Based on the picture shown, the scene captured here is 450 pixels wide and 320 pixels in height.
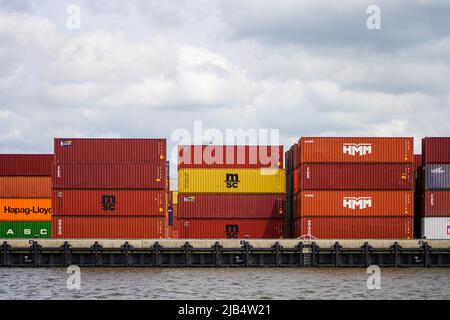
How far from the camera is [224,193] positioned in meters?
68.2

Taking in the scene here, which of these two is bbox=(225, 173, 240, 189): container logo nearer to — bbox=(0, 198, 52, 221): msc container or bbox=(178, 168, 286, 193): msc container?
bbox=(178, 168, 286, 193): msc container

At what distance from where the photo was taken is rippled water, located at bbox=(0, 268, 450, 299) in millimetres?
45594

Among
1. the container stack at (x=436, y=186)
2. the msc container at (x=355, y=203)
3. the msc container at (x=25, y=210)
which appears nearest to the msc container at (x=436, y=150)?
the container stack at (x=436, y=186)

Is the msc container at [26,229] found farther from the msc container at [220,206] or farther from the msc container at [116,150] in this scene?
the msc container at [220,206]

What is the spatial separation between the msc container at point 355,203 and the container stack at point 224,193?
181 inches

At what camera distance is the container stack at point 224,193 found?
6794cm

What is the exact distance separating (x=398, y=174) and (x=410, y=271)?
847cm

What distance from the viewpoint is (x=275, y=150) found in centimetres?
6838

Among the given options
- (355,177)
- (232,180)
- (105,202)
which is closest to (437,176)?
(355,177)

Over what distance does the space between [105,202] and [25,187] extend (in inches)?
459

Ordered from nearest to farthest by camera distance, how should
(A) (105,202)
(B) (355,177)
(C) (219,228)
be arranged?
(B) (355,177) → (A) (105,202) → (C) (219,228)

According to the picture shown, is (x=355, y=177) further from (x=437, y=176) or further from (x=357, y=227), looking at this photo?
(x=437, y=176)
